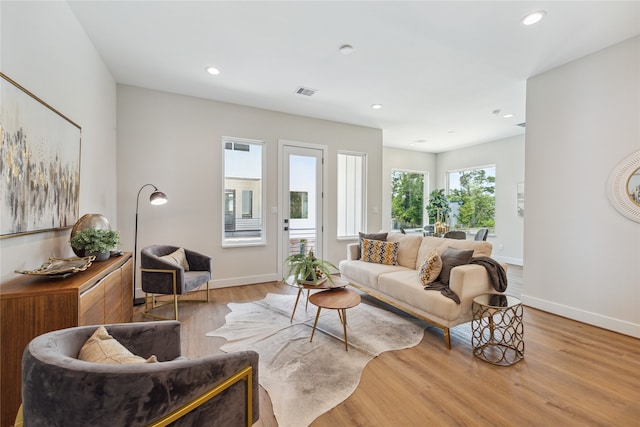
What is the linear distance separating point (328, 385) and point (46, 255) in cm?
218

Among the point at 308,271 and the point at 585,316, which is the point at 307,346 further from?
the point at 585,316

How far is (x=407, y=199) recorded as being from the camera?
26.0ft

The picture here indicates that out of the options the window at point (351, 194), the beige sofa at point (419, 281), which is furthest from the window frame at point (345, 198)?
the beige sofa at point (419, 281)

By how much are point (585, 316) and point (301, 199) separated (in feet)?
13.0

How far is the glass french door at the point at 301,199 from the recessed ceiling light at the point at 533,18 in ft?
10.8

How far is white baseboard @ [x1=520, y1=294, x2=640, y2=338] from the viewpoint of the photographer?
9.11 ft

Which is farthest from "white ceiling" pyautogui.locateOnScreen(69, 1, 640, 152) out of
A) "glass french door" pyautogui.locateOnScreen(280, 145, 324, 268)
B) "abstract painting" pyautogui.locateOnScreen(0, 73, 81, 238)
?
"abstract painting" pyautogui.locateOnScreen(0, 73, 81, 238)

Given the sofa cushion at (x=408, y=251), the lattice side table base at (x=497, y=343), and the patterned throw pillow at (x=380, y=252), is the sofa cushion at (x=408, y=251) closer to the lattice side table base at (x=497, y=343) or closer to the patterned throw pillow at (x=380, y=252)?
the patterned throw pillow at (x=380, y=252)

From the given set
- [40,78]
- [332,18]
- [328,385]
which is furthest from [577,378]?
[40,78]

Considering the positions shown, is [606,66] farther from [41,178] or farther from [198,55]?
[41,178]

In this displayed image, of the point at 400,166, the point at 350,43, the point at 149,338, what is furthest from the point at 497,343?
the point at 400,166

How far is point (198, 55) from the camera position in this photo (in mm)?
3074

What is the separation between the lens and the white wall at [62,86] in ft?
5.38

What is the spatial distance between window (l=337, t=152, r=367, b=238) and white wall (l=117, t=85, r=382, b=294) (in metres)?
0.81
